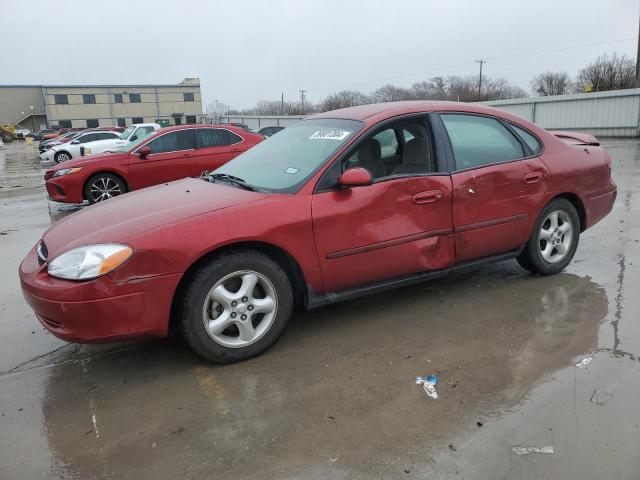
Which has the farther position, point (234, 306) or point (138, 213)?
point (138, 213)

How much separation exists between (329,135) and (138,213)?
4.90 feet

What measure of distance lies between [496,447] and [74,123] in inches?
3367

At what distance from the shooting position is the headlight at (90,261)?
2.90 meters

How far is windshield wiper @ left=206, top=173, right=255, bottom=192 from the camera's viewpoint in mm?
3695

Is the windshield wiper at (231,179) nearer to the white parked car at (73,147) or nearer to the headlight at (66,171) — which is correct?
the headlight at (66,171)

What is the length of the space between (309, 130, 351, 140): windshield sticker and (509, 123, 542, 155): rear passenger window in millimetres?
1619

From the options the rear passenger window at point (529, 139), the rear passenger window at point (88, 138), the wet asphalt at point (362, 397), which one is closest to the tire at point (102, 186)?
the wet asphalt at point (362, 397)

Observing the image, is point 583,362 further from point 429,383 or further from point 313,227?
point 313,227

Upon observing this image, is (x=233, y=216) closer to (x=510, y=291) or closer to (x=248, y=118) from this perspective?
(x=510, y=291)

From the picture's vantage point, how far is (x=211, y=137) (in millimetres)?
10219

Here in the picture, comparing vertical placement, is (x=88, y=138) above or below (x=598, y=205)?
above

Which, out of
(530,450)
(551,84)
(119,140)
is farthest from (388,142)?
(551,84)

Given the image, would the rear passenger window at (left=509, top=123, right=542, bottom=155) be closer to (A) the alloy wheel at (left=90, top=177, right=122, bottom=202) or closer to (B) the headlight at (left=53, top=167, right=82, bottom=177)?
(A) the alloy wheel at (left=90, top=177, right=122, bottom=202)

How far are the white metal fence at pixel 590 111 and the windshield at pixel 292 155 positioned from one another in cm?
2006
